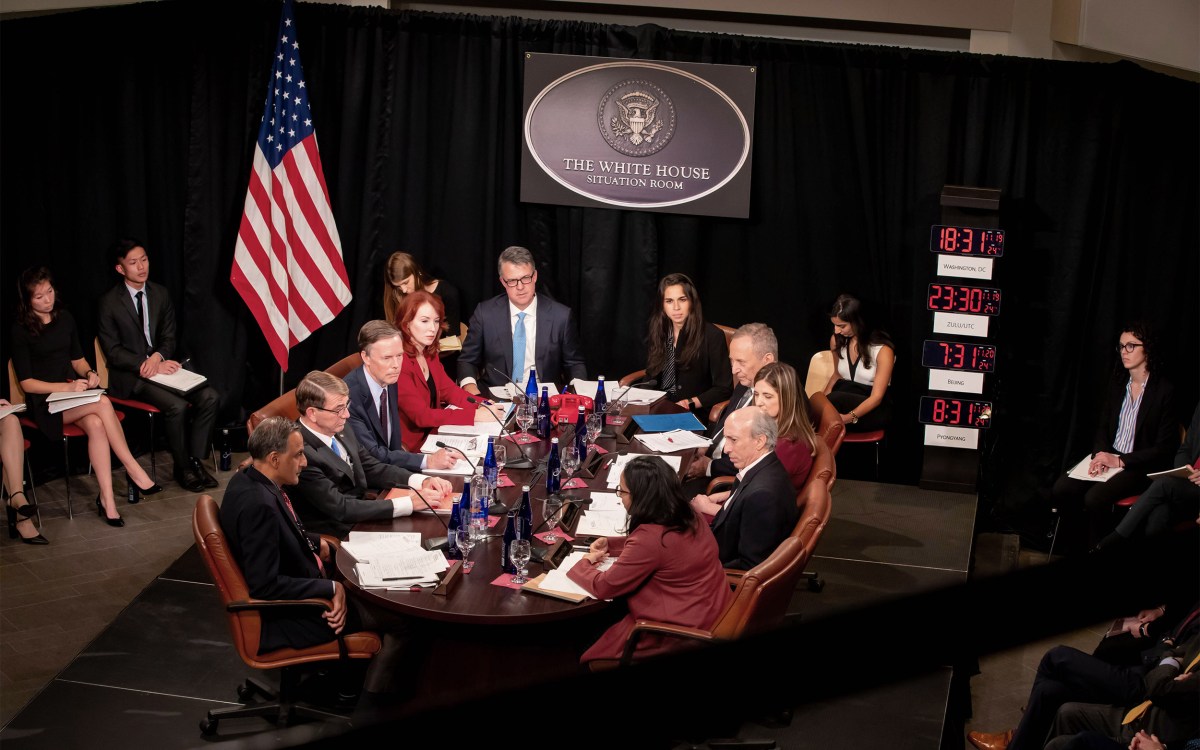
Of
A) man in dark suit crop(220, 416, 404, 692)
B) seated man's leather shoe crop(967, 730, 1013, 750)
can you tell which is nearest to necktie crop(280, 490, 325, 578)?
man in dark suit crop(220, 416, 404, 692)

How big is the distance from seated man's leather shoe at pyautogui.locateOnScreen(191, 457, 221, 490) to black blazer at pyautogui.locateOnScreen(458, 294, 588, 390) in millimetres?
1713

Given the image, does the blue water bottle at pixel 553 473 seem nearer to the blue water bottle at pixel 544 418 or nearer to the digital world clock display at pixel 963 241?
the blue water bottle at pixel 544 418

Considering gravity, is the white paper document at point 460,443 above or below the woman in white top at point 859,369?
below

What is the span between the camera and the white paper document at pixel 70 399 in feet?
20.7

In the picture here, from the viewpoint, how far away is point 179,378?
6914mm

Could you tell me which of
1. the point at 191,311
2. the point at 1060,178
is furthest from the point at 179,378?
the point at 1060,178

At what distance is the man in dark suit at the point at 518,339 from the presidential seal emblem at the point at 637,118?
4.30ft

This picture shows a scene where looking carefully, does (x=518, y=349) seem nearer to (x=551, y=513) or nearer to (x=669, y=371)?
(x=669, y=371)

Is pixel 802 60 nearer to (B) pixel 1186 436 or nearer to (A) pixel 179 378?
(B) pixel 1186 436

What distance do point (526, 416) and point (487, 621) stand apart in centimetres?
197

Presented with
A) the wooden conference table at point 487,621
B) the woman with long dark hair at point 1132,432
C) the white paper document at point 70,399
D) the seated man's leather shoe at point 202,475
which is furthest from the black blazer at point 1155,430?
the white paper document at point 70,399

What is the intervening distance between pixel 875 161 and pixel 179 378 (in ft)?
14.6

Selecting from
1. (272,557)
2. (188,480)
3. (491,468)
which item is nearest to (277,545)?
(272,557)

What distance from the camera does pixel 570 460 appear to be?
490 cm
